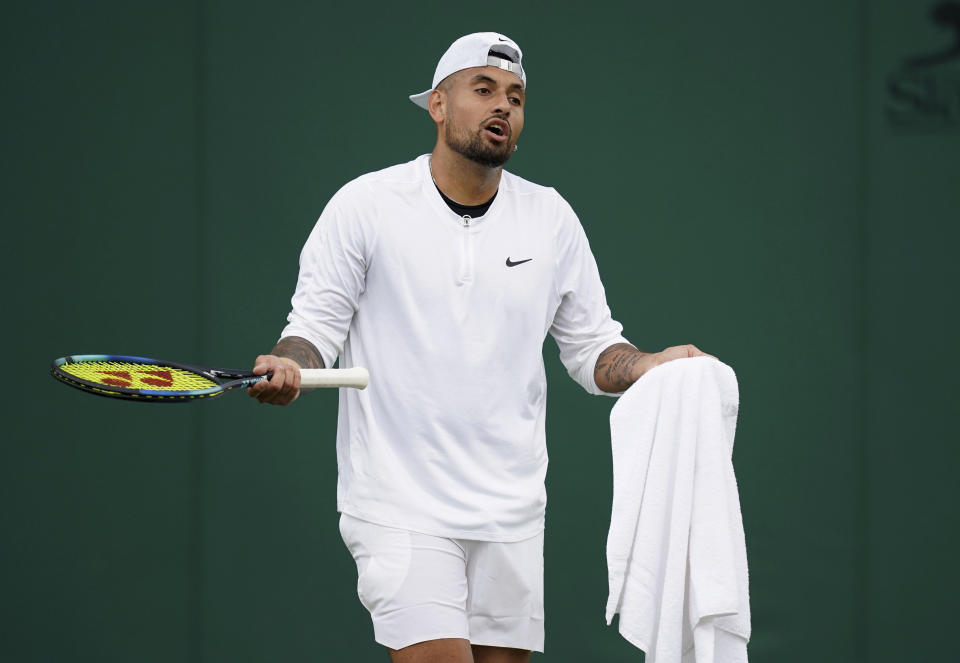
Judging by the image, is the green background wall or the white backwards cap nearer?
the white backwards cap

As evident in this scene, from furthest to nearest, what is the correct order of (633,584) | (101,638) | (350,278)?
(101,638) < (350,278) < (633,584)

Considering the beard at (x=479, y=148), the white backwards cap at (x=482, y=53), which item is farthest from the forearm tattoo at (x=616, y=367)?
the white backwards cap at (x=482, y=53)

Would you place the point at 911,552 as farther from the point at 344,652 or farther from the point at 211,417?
the point at 211,417

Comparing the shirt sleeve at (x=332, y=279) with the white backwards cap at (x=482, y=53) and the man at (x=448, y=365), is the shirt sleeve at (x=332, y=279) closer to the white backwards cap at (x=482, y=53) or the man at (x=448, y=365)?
the man at (x=448, y=365)

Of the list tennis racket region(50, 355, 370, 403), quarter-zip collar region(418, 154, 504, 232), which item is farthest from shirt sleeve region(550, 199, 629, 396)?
tennis racket region(50, 355, 370, 403)

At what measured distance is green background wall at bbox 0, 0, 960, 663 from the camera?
4344 mm

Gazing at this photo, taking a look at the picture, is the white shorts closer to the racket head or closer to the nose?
the racket head

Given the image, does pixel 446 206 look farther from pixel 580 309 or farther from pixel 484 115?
pixel 580 309

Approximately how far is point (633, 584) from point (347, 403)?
0.80 meters

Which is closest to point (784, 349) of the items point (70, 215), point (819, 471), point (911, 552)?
point (819, 471)

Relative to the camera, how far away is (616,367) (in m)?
3.16

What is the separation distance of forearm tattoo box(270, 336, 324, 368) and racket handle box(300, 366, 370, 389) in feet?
0.62

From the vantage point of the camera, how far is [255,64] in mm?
4422

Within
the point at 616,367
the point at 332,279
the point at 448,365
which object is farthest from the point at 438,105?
the point at 616,367
